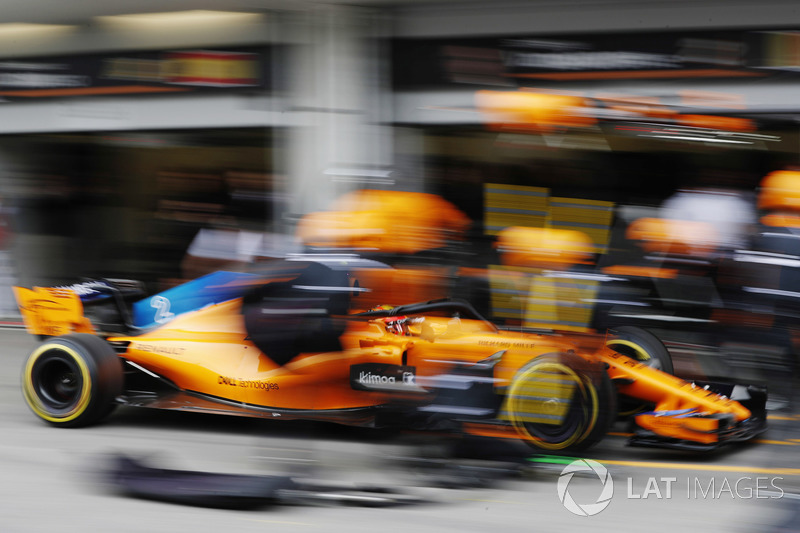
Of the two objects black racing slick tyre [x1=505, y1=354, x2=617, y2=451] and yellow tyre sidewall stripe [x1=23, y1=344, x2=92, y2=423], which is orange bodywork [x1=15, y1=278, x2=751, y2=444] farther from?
yellow tyre sidewall stripe [x1=23, y1=344, x2=92, y2=423]

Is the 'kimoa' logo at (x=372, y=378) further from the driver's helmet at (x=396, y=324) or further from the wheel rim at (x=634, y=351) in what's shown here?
the wheel rim at (x=634, y=351)

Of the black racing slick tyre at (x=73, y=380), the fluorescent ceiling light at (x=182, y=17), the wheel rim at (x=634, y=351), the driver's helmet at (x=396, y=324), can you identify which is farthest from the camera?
the fluorescent ceiling light at (x=182, y=17)

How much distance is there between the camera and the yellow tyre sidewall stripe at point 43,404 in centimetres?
497

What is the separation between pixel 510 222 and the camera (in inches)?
167

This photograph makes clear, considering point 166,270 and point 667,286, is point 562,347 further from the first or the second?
point 166,270

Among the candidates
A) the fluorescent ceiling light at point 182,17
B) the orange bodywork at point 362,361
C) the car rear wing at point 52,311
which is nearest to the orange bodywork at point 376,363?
the orange bodywork at point 362,361

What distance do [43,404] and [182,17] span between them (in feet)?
18.5

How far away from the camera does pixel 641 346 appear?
5.14 m

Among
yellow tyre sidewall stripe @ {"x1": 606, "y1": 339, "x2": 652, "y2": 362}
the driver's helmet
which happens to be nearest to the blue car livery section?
the driver's helmet

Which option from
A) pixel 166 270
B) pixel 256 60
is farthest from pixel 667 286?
pixel 256 60

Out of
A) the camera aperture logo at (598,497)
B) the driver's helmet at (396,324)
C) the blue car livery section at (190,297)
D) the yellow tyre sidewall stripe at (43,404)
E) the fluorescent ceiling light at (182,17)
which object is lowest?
the camera aperture logo at (598,497)

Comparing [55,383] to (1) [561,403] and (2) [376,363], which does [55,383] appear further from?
(1) [561,403]

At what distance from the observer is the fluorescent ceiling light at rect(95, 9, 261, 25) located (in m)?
9.18


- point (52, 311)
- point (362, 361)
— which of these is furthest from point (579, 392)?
point (52, 311)
